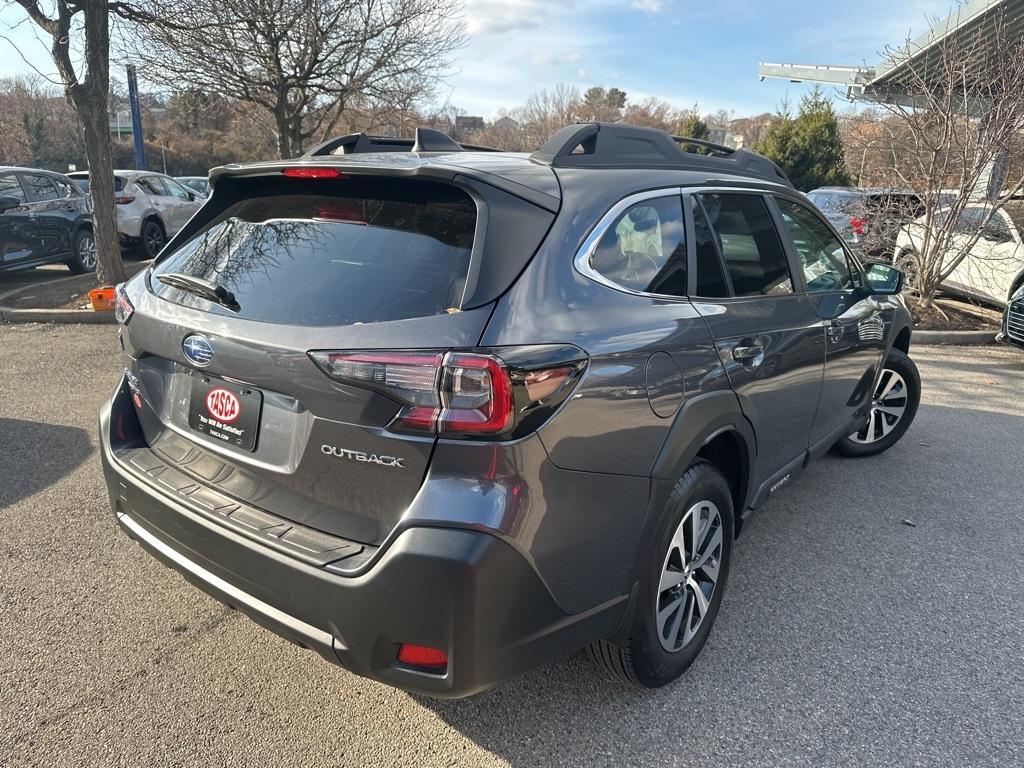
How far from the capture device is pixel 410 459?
1.83 meters

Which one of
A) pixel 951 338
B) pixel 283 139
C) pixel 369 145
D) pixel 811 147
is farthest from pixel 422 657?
pixel 811 147

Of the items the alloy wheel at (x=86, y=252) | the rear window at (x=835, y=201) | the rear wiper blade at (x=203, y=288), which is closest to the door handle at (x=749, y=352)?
the rear wiper blade at (x=203, y=288)

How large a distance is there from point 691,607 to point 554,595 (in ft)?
2.97

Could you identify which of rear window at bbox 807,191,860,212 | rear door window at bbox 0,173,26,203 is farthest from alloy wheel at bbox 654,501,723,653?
rear door window at bbox 0,173,26,203

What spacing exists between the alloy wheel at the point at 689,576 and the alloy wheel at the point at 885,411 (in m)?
2.70

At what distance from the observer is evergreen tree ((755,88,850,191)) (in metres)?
24.3

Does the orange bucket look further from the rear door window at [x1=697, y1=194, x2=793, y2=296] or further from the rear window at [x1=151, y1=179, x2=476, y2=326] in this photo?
the rear door window at [x1=697, y1=194, x2=793, y2=296]

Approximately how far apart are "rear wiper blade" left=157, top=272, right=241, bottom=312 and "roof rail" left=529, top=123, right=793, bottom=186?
3.72ft

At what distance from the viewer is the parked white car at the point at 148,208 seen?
496 inches

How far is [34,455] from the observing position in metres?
4.46

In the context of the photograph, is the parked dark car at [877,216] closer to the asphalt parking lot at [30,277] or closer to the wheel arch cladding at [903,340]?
the wheel arch cladding at [903,340]

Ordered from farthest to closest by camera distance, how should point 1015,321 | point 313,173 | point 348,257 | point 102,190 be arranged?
point 102,190, point 1015,321, point 313,173, point 348,257

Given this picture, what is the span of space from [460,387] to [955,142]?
9.79 metres

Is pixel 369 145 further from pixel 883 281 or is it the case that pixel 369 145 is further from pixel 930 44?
pixel 930 44
